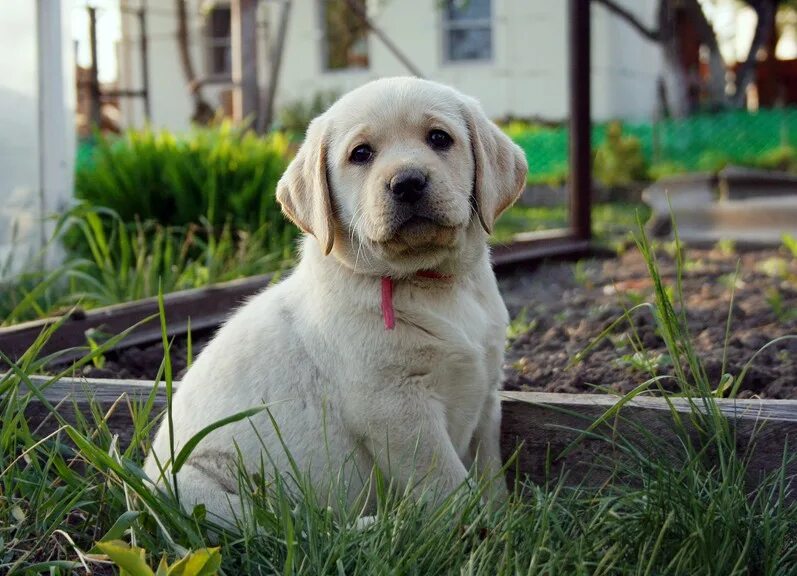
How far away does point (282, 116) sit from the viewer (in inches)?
766

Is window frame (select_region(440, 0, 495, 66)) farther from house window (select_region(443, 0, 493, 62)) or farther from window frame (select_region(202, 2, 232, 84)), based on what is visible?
window frame (select_region(202, 2, 232, 84))

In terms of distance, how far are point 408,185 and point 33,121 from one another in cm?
396

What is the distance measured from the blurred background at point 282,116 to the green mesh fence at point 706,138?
30 millimetres

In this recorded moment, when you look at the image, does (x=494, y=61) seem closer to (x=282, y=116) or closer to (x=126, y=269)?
(x=282, y=116)

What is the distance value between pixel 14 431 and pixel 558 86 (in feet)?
53.3

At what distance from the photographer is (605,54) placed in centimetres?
1806

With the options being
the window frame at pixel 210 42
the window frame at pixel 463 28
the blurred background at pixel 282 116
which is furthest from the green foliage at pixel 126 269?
the window frame at pixel 210 42

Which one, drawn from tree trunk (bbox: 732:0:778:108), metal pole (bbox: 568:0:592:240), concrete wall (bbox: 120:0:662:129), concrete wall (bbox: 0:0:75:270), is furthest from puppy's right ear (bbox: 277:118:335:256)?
tree trunk (bbox: 732:0:778:108)

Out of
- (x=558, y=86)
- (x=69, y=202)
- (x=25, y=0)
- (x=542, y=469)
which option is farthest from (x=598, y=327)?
(x=558, y=86)

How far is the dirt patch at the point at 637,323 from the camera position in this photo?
3.40 metres

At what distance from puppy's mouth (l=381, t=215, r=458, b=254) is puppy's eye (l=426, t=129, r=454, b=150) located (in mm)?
218

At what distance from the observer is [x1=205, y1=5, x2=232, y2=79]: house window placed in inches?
878

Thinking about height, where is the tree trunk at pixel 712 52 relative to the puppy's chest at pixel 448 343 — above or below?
above

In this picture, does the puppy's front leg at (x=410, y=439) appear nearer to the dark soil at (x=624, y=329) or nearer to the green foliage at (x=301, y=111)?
A: the dark soil at (x=624, y=329)
